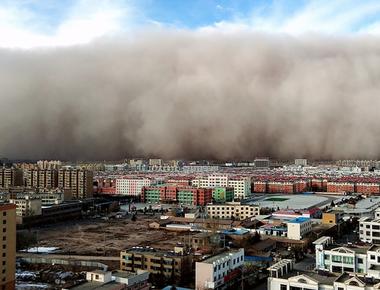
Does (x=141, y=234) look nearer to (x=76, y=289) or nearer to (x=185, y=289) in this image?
(x=185, y=289)

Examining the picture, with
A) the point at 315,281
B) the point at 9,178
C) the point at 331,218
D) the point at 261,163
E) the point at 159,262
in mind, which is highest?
the point at 261,163

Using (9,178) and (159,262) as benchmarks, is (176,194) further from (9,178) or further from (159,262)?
(159,262)

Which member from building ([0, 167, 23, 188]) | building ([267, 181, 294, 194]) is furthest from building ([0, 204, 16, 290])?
building ([267, 181, 294, 194])

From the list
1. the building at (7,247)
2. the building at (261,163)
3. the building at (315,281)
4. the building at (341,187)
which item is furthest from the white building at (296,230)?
the building at (261,163)

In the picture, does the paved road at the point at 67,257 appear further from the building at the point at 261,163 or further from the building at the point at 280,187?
the building at the point at 261,163

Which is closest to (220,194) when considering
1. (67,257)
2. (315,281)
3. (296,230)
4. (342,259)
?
(296,230)

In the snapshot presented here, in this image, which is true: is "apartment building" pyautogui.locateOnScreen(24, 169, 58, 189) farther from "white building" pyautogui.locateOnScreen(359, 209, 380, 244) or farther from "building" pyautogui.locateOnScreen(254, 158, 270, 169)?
"building" pyautogui.locateOnScreen(254, 158, 270, 169)

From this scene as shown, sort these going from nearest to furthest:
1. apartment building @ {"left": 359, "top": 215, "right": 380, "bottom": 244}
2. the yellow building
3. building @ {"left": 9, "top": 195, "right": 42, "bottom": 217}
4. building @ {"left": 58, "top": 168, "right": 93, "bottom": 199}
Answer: apartment building @ {"left": 359, "top": 215, "right": 380, "bottom": 244} < the yellow building < building @ {"left": 9, "top": 195, "right": 42, "bottom": 217} < building @ {"left": 58, "top": 168, "right": 93, "bottom": 199}
